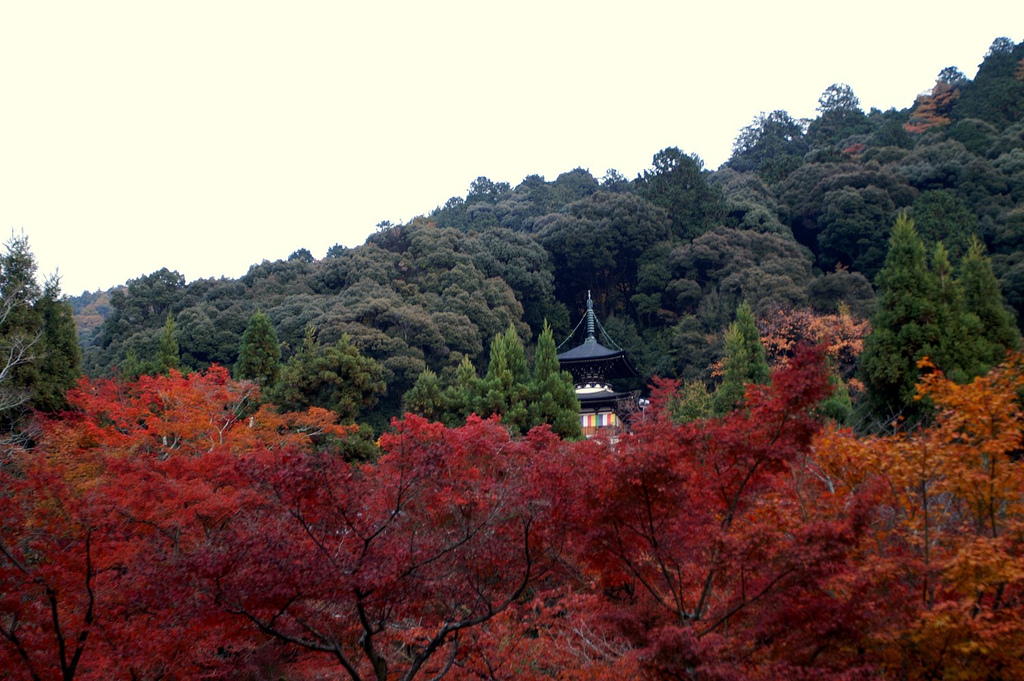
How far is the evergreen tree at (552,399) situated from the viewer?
20969 millimetres

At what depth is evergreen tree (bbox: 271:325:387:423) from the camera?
21797 millimetres

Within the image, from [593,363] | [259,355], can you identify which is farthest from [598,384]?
[259,355]

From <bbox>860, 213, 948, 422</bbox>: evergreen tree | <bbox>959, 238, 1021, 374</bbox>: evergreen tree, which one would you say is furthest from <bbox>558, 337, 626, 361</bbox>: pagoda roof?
<bbox>959, 238, 1021, 374</bbox>: evergreen tree

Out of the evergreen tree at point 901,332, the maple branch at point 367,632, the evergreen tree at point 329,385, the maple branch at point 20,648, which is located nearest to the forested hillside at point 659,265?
the evergreen tree at point 329,385

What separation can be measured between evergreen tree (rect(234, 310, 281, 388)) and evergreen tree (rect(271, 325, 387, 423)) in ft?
7.96

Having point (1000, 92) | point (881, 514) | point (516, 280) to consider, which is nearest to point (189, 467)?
point (881, 514)

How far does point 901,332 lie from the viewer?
17.4 m

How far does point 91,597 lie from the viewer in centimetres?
669

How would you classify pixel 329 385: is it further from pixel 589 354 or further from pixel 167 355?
pixel 589 354

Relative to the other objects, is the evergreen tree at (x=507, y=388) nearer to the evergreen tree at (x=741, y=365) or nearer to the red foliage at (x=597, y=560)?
the evergreen tree at (x=741, y=365)

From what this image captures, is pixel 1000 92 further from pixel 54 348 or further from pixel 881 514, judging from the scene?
pixel 54 348

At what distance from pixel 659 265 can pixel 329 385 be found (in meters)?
22.2

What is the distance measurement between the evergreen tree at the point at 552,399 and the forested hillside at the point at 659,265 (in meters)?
8.36

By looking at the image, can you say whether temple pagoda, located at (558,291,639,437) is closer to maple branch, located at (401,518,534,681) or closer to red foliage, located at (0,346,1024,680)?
red foliage, located at (0,346,1024,680)
